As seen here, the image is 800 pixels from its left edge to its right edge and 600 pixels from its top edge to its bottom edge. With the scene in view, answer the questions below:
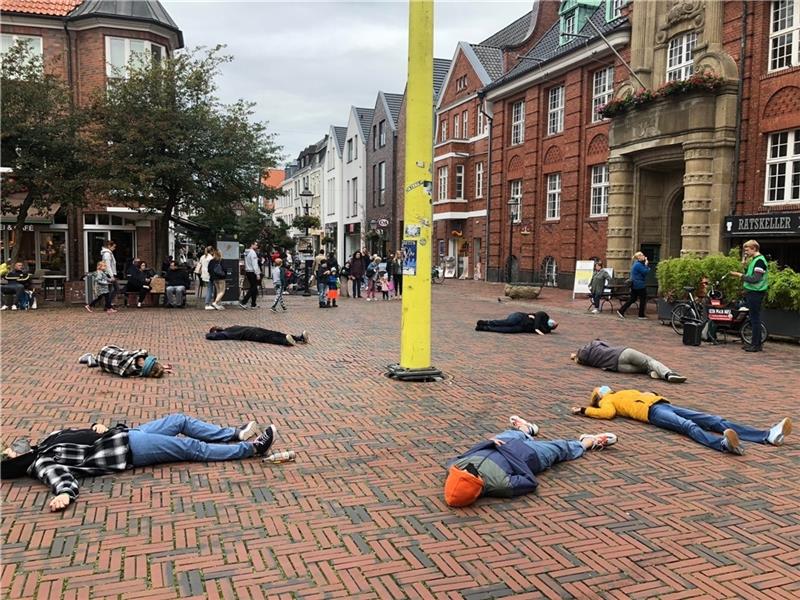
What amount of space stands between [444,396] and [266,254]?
36.6 m

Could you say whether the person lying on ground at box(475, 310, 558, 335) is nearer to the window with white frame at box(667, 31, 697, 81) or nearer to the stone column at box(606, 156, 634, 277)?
the stone column at box(606, 156, 634, 277)

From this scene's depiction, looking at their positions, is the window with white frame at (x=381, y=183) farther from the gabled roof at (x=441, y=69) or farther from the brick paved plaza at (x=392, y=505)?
the brick paved plaza at (x=392, y=505)

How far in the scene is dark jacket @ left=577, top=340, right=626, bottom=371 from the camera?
30.6 feet

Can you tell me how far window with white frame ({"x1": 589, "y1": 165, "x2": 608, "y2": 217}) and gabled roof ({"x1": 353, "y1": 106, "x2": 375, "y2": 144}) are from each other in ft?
103

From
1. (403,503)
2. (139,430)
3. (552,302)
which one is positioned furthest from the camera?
(552,302)

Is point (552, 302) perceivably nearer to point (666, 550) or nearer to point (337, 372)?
point (337, 372)

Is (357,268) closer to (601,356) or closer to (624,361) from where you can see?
(601,356)

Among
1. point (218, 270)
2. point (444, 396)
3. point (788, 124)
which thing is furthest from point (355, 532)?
point (788, 124)

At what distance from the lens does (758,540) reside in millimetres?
3992

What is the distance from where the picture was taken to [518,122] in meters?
34.3

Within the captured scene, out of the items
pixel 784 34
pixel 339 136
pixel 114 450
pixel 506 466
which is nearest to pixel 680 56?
pixel 784 34

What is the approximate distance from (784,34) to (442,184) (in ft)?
77.8

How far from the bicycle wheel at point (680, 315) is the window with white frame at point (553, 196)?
16.5 m

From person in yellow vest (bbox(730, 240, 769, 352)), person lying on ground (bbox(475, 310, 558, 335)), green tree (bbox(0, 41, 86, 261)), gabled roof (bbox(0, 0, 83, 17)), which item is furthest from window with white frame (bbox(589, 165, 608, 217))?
gabled roof (bbox(0, 0, 83, 17))
